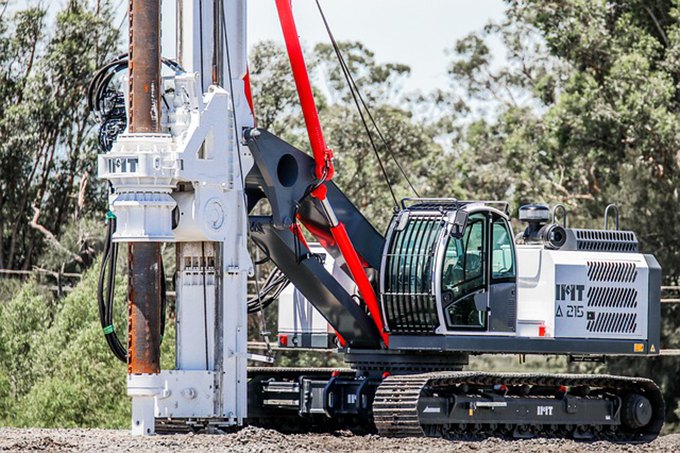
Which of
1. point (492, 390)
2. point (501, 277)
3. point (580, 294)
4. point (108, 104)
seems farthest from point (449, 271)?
point (108, 104)

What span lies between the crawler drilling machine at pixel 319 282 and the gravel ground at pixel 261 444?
460 millimetres

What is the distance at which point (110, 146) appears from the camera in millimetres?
14562

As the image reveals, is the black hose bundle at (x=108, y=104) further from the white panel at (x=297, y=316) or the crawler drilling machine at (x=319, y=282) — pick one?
the white panel at (x=297, y=316)

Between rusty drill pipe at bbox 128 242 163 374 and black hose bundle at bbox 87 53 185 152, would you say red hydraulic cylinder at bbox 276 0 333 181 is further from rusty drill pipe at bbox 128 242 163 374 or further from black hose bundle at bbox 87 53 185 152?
rusty drill pipe at bbox 128 242 163 374

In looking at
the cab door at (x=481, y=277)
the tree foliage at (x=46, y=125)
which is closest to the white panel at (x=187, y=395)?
the cab door at (x=481, y=277)

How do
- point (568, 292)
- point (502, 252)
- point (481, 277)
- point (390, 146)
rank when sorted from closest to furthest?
point (481, 277) → point (502, 252) → point (568, 292) → point (390, 146)

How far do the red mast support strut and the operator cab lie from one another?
392 millimetres

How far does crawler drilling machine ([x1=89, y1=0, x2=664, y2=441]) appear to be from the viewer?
1377 cm

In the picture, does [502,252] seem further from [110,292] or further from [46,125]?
[46,125]

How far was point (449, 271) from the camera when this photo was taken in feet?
52.4

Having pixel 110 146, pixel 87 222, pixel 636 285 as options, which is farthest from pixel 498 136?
pixel 110 146

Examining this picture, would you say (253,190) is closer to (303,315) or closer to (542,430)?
(303,315)

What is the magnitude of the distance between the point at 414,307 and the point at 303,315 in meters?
2.52

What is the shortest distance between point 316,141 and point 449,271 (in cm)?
227
